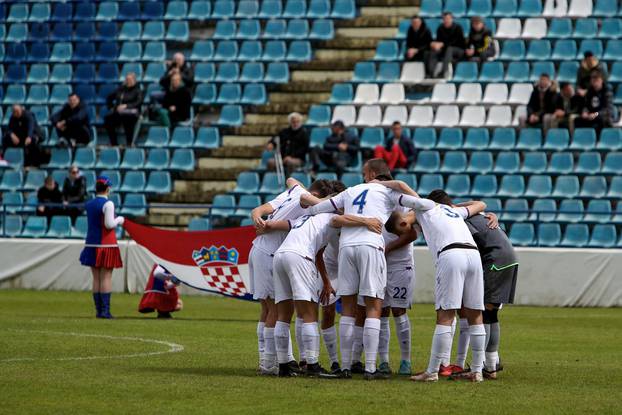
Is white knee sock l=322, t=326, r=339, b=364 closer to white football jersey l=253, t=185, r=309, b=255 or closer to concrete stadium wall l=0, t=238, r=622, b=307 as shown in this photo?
white football jersey l=253, t=185, r=309, b=255

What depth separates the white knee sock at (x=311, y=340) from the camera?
12.2 m

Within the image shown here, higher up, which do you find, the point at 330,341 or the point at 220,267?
the point at 220,267

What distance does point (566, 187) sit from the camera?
2600 cm

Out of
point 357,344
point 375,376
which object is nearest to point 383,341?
point 357,344

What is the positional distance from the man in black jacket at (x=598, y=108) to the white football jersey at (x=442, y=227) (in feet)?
48.6

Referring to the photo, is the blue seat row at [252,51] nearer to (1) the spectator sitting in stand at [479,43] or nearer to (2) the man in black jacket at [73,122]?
(2) the man in black jacket at [73,122]

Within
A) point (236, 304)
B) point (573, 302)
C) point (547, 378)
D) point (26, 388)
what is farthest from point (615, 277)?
point (26, 388)

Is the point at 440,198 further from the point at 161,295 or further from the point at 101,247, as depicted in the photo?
the point at 161,295

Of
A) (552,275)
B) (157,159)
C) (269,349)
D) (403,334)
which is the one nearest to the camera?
(269,349)

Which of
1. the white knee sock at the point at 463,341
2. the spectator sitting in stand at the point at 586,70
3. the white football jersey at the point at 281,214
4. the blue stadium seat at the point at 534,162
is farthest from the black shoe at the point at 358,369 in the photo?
the spectator sitting in stand at the point at 586,70

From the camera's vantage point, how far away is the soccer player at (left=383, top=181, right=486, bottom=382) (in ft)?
39.5

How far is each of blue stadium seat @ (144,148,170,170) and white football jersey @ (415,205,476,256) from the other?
58.5 ft

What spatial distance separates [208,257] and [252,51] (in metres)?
12.1

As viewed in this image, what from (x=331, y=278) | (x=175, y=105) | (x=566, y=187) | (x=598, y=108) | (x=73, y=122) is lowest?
(x=331, y=278)
